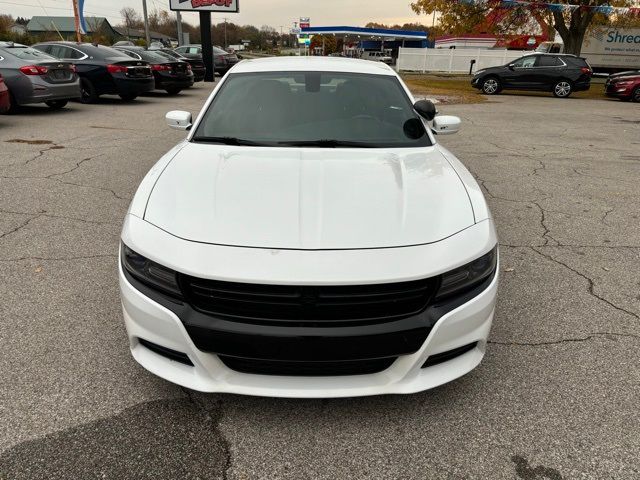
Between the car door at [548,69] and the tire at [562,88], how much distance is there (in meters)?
0.23

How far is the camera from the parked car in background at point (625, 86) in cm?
1872

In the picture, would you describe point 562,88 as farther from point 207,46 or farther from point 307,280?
point 307,280

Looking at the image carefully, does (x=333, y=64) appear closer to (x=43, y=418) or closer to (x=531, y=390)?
(x=531, y=390)

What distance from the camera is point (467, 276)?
7.02 ft

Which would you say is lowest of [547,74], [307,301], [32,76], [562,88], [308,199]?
[562,88]

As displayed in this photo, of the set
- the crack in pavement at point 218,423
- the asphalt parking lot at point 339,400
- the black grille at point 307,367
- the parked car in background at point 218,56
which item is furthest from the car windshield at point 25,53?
the parked car in background at point 218,56

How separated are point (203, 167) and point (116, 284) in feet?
4.37

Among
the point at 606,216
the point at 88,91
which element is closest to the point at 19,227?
the point at 606,216

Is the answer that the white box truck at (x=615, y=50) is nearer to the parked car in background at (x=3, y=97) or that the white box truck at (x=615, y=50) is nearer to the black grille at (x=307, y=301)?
the parked car in background at (x=3, y=97)

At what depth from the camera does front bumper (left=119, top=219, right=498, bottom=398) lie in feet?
6.63

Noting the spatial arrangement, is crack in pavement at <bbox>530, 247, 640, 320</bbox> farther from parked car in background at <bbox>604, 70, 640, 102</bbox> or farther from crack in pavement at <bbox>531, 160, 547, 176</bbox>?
parked car in background at <bbox>604, 70, 640, 102</bbox>

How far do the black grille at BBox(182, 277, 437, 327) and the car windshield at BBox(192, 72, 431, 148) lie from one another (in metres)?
1.44

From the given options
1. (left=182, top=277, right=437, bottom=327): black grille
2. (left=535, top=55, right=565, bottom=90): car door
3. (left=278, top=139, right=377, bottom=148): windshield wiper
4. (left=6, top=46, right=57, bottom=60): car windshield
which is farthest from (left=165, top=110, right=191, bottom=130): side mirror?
(left=535, top=55, right=565, bottom=90): car door

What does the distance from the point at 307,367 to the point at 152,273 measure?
0.79 meters
